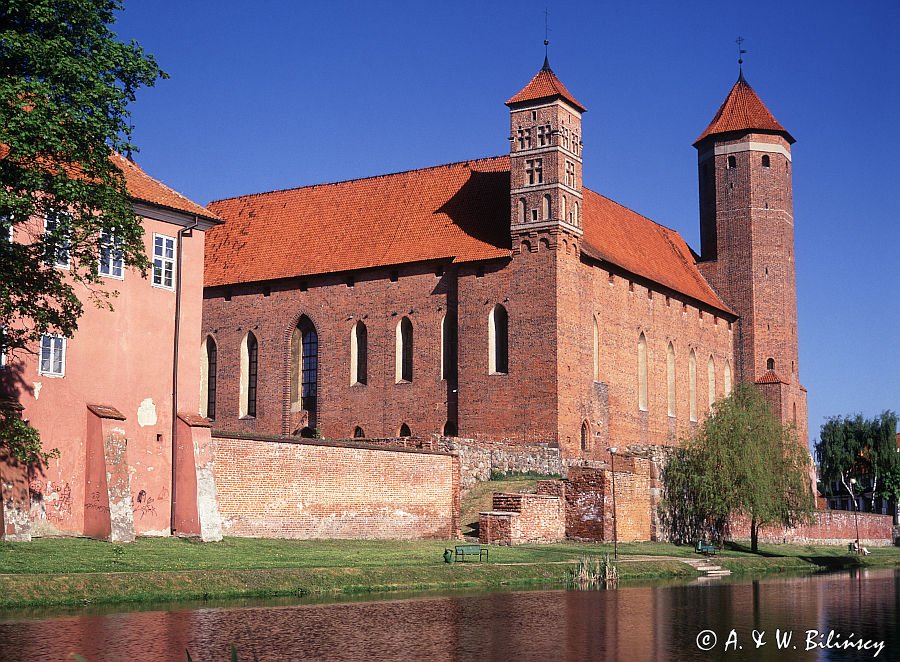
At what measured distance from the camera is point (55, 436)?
25.3 m

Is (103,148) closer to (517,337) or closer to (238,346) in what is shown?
(517,337)

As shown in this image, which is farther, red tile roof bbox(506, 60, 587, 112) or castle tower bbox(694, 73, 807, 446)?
castle tower bbox(694, 73, 807, 446)

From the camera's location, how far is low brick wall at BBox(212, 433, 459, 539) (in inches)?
1121

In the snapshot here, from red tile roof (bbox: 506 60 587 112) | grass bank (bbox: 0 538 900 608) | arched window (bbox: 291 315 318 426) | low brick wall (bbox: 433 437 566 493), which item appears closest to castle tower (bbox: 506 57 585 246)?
red tile roof (bbox: 506 60 587 112)

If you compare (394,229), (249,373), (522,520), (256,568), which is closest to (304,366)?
(249,373)

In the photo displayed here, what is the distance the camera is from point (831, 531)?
177 ft

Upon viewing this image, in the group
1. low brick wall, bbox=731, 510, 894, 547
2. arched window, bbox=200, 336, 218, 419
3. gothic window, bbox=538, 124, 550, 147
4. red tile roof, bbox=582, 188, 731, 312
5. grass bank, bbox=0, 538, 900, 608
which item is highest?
gothic window, bbox=538, 124, 550, 147

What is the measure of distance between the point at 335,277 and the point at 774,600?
29346 millimetres

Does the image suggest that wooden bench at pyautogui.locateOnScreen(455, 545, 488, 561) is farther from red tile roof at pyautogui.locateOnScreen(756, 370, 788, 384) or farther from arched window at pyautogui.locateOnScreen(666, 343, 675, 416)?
red tile roof at pyautogui.locateOnScreen(756, 370, 788, 384)

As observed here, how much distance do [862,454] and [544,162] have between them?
3806cm

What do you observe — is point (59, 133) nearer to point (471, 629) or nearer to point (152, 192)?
point (152, 192)

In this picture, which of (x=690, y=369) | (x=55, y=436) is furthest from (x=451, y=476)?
(x=690, y=369)

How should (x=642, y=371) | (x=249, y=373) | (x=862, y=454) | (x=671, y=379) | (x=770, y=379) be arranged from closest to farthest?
(x=249, y=373) < (x=642, y=371) < (x=671, y=379) < (x=770, y=379) < (x=862, y=454)

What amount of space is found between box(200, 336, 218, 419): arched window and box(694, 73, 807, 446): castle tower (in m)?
25.0
